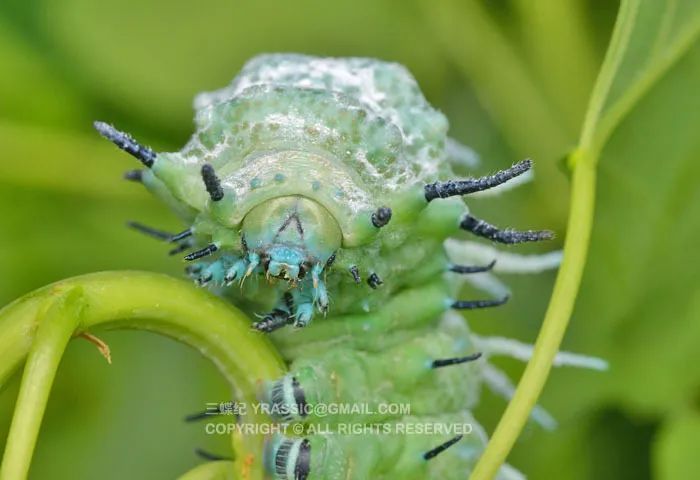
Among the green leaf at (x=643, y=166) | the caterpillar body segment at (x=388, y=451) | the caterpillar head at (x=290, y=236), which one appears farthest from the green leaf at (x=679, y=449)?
the caterpillar head at (x=290, y=236)

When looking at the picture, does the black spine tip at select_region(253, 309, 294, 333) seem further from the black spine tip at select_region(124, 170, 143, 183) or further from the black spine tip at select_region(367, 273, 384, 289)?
the black spine tip at select_region(124, 170, 143, 183)

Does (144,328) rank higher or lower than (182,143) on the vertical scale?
lower

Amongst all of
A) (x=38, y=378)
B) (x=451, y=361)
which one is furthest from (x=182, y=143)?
(x=38, y=378)

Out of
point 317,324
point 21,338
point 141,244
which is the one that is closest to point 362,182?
point 317,324

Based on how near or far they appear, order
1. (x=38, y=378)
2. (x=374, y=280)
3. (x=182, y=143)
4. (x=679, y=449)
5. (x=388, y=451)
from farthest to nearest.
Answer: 1. (x=182, y=143)
2. (x=679, y=449)
3. (x=388, y=451)
4. (x=374, y=280)
5. (x=38, y=378)

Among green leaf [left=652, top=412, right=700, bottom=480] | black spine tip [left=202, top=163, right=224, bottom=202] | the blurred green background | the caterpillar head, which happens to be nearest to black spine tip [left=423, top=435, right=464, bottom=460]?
the caterpillar head

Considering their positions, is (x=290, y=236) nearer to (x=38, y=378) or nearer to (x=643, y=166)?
(x=38, y=378)
